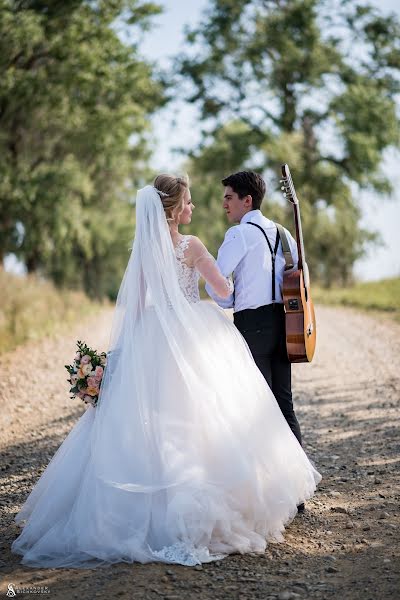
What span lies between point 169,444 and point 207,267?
121 centimetres

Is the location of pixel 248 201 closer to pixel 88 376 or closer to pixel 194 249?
pixel 194 249

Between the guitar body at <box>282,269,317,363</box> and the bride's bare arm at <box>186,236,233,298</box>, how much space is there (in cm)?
42

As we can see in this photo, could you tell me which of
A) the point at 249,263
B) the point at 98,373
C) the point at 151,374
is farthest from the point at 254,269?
the point at 98,373

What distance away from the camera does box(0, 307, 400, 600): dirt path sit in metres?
3.90

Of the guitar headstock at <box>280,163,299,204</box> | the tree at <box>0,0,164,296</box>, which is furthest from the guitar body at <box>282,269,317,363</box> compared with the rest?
the tree at <box>0,0,164,296</box>

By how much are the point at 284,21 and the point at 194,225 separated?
16.3 metres

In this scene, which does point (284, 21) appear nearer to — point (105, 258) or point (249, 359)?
point (105, 258)

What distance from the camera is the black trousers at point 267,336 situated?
17.0ft

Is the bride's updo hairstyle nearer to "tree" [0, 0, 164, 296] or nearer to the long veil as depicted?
the long veil

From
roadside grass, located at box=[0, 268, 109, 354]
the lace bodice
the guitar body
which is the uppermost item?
the lace bodice

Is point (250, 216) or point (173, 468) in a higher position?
point (250, 216)

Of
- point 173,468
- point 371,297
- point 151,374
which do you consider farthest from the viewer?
point 371,297

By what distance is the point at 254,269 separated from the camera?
510 cm

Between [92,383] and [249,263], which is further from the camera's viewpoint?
[249,263]
